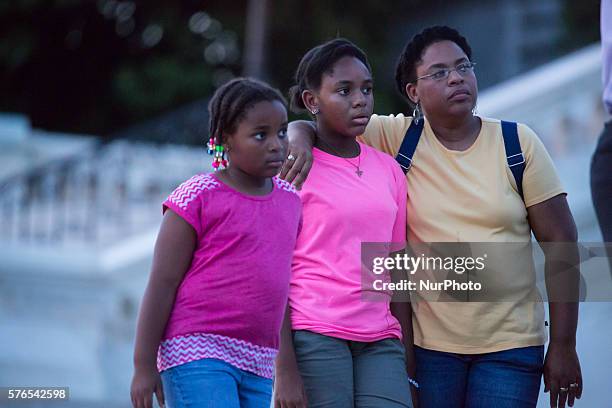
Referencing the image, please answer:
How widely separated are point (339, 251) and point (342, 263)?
0.04 meters

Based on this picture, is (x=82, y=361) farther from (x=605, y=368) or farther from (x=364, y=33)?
(x=364, y=33)

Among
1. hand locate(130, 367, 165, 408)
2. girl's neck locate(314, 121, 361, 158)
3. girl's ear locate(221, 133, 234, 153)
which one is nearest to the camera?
hand locate(130, 367, 165, 408)

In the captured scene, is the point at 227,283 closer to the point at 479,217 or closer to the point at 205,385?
the point at 205,385

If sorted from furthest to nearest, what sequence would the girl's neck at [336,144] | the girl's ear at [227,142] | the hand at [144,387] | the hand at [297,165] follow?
the girl's neck at [336,144]
the hand at [297,165]
the girl's ear at [227,142]
the hand at [144,387]

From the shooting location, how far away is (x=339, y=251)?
298cm

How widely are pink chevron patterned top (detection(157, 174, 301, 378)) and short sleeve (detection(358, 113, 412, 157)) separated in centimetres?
59

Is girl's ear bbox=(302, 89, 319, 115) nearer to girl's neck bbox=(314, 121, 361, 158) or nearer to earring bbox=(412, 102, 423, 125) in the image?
girl's neck bbox=(314, 121, 361, 158)

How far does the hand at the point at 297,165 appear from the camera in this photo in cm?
304

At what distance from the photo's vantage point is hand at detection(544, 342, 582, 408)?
3.04 metres

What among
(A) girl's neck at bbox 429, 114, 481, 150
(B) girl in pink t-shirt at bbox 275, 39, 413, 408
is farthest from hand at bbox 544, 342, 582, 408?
(A) girl's neck at bbox 429, 114, 481, 150

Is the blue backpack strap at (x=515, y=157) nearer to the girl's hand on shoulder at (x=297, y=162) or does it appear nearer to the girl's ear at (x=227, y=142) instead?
the girl's hand on shoulder at (x=297, y=162)

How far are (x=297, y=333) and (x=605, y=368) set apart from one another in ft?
5.22

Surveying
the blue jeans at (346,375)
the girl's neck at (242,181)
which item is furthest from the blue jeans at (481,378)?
the girl's neck at (242,181)

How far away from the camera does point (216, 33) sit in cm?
1496
